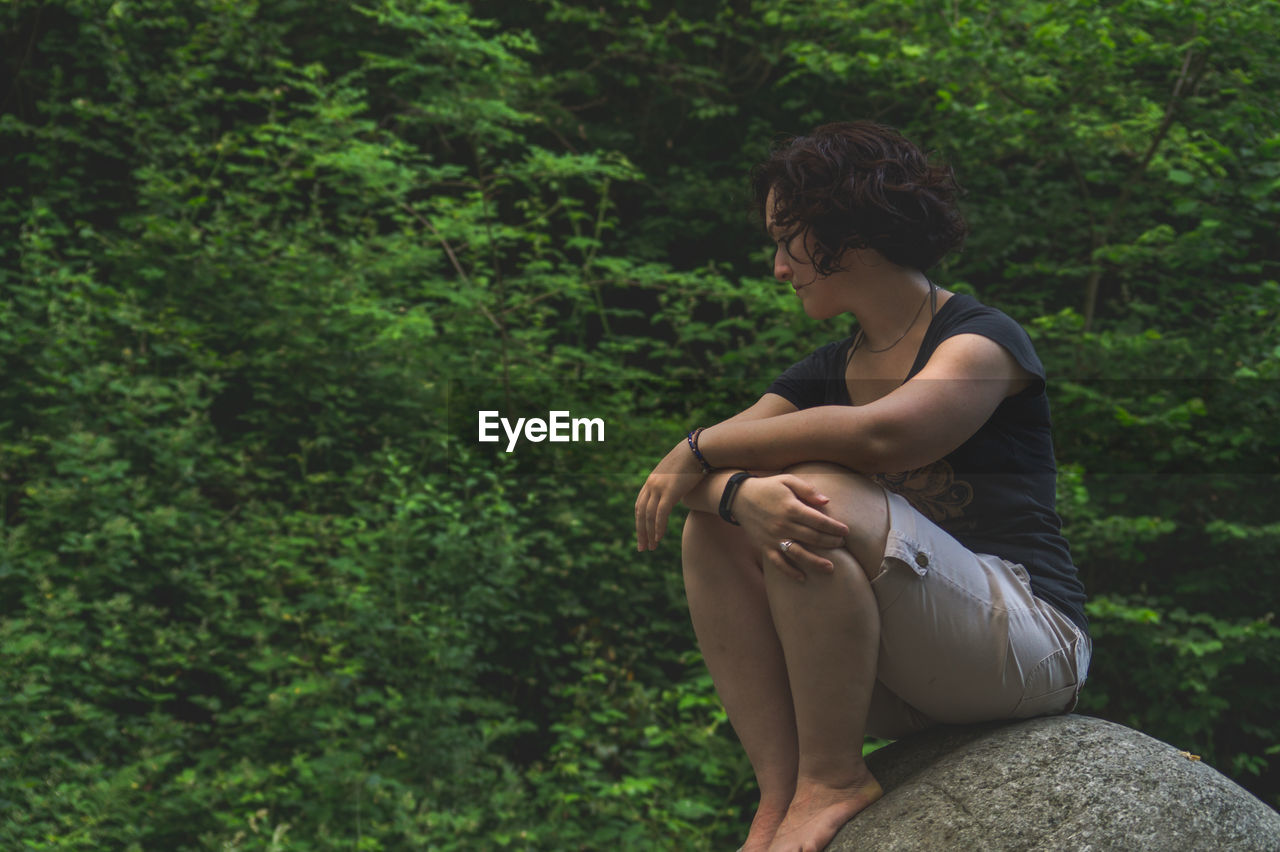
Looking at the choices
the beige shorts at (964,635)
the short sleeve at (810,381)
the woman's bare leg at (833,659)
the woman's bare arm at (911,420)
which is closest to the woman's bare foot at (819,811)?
the woman's bare leg at (833,659)

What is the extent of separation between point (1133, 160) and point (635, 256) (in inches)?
112

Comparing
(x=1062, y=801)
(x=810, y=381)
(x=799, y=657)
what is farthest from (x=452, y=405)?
(x=1062, y=801)

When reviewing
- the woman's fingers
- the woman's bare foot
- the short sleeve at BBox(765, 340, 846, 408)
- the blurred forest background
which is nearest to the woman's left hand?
the woman's fingers

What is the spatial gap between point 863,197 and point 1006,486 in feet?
1.86

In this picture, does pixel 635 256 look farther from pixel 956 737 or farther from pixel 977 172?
pixel 956 737

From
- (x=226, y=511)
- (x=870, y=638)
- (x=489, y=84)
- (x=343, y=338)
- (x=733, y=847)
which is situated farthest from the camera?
(x=489, y=84)

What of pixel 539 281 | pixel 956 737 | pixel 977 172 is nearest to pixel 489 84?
pixel 539 281

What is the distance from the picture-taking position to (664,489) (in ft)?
6.53

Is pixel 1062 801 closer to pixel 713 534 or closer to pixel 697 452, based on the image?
pixel 713 534

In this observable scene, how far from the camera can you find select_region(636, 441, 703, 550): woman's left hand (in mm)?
1965

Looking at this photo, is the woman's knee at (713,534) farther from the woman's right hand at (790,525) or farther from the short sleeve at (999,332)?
the short sleeve at (999,332)

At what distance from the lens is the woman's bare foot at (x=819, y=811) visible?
6.17 ft

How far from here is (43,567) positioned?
4.43 m

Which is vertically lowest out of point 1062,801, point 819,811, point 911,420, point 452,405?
point 452,405
